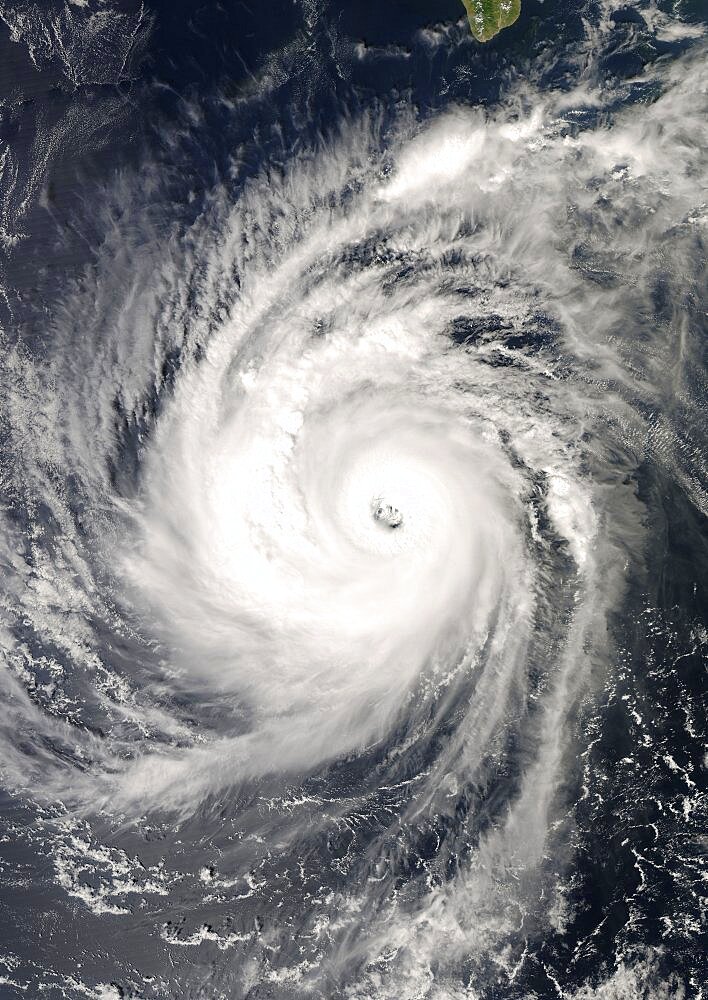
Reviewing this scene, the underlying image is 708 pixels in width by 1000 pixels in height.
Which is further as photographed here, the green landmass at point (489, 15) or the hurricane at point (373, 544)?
the hurricane at point (373, 544)

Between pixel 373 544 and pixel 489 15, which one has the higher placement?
pixel 489 15

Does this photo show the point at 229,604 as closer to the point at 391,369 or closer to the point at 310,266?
the point at 391,369

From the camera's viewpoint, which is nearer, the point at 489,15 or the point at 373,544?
the point at 489,15

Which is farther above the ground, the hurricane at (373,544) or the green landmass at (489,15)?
the green landmass at (489,15)
